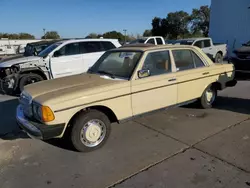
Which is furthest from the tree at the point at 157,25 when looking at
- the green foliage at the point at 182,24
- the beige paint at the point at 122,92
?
the beige paint at the point at 122,92

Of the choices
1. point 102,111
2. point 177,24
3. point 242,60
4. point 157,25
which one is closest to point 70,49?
point 102,111

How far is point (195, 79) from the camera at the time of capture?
480 centimetres

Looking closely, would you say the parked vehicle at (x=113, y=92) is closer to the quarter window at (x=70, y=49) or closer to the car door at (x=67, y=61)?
the car door at (x=67, y=61)

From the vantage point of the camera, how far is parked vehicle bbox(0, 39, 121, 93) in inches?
281

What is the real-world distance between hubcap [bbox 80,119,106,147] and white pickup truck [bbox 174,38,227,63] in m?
10.5

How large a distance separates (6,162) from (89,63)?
5340mm

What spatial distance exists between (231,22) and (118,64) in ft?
70.2

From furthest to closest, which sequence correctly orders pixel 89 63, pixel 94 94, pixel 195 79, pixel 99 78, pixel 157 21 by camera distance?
1. pixel 157 21
2. pixel 89 63
3. pixel 195 79
4. pixel 99 78
5. pixel 94 94

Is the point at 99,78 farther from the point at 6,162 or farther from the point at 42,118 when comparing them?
the point at 6,162

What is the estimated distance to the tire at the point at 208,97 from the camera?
17.1 feet

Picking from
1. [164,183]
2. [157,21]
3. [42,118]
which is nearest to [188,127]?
[164,183]

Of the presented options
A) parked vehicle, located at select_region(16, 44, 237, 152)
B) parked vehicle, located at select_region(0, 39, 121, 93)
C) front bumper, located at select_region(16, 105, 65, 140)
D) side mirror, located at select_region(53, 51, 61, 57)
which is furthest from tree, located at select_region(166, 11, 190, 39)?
front bumper, located at select_region(16, 105, 65, 140)

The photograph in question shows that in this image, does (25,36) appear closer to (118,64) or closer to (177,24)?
(177,24)

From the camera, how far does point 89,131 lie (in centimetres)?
355
